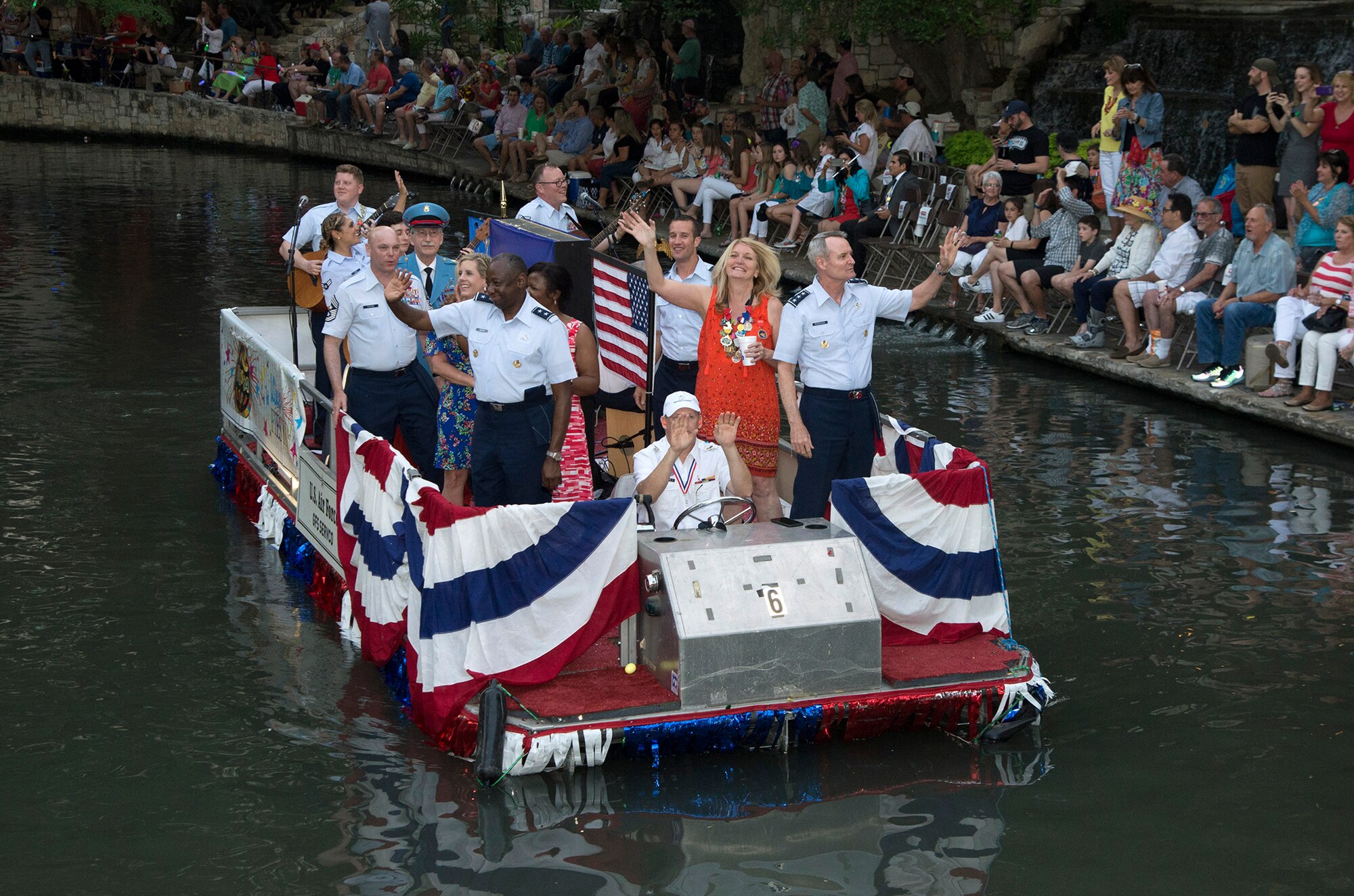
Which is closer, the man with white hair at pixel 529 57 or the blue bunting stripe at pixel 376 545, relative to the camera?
the blue bunting stripe at pixel 376 545

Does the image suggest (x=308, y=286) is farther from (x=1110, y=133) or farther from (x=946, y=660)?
(x=1110, y=133)

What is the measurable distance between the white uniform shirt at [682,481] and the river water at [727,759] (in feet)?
4.34

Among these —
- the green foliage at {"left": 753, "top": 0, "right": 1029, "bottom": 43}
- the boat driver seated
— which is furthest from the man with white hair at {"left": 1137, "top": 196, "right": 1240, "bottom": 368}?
the green foliage at {"left": 753, "top": 0, "right": 1029, "bottom": 43}

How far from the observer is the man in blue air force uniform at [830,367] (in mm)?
7426

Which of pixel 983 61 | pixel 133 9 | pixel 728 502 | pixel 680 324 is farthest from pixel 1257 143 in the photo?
pixel 133 9

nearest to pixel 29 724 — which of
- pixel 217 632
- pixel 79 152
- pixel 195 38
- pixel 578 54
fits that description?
pixel 217 632

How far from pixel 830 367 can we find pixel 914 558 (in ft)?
3.81

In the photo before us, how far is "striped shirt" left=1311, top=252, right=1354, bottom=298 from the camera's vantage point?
1166cm

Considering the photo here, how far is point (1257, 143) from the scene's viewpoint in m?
14.9

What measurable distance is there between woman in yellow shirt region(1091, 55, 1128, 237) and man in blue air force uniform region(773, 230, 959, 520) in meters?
9.42

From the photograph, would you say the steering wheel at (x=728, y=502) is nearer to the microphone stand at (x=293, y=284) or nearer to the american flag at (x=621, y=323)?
the american flag at (x=621, y=323)

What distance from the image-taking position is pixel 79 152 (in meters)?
32.4

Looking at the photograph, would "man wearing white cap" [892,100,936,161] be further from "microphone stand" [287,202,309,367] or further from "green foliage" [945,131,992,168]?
"microphone stand" [287,202,309,367]

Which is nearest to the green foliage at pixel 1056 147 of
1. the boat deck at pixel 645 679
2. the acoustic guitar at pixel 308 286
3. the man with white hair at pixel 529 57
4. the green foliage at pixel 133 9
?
the acoustic guitar at pixel 308 286
